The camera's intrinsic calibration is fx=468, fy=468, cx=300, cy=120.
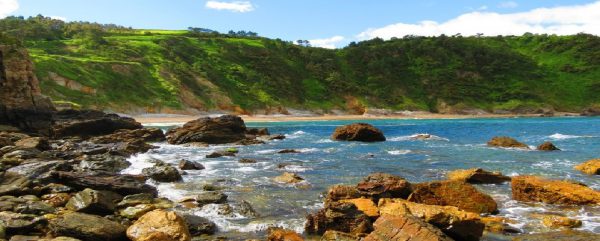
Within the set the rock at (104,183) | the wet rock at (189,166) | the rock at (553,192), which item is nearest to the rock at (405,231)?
the rock at (553,192)

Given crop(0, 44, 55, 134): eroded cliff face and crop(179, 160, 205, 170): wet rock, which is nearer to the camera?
crop(179, 160, 205, 170): wet rock

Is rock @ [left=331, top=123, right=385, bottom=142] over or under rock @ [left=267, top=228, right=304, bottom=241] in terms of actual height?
under

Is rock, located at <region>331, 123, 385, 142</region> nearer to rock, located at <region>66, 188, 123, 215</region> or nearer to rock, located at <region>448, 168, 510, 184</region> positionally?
rock, located at <region>448, 168, 510, 184</region>

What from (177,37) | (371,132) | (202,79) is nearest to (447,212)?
(371,132)

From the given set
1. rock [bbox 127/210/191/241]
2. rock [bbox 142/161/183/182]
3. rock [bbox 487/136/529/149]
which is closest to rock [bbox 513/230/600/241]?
rock [bbox 127/210/191/241]

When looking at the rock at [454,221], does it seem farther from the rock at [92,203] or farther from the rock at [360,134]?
the rock at [360,134]

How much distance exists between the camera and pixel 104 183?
60.9ft

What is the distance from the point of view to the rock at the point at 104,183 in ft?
60.0

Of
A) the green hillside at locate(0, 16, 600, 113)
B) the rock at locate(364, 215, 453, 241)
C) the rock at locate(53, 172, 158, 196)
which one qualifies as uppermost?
the green hillside at locate(0, 16, 600, 113)

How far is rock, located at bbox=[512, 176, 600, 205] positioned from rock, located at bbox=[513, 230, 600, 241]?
13.6ft

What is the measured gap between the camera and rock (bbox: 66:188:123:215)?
50.2ft

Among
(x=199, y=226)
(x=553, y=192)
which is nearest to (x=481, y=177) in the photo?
(x=553, y=192)

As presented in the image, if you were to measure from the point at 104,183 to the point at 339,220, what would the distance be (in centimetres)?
1005

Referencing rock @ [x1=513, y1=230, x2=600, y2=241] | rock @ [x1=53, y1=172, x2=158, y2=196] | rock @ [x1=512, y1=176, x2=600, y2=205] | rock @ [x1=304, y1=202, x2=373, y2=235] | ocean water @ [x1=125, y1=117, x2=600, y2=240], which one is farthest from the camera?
rock @ [x1=53, y1=172, x2=158, y2=196]
